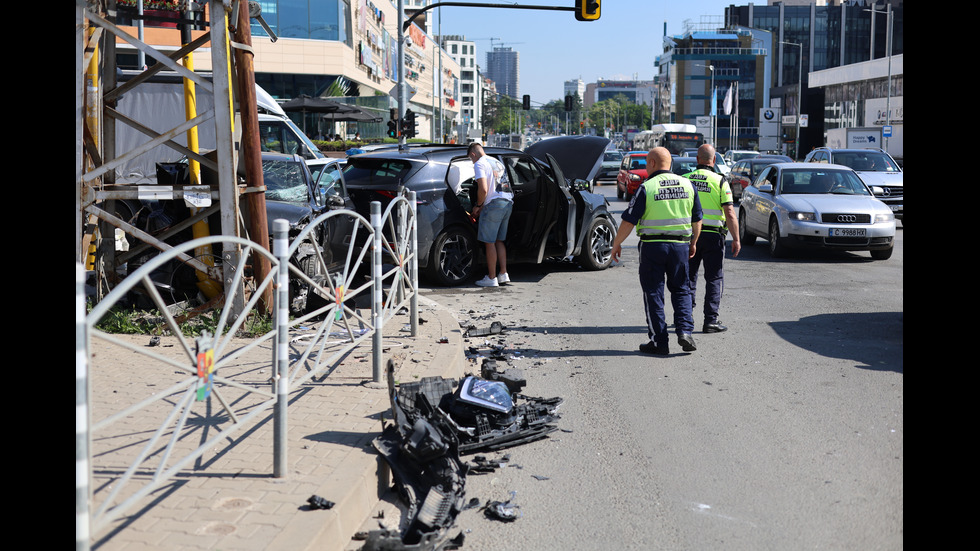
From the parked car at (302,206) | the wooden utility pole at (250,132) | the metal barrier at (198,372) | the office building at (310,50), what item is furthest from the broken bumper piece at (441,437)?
the office building at (310,50)

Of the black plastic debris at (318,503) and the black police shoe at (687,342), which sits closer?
the black plastic debris at (318,503)

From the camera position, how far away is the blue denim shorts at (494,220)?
11445mm

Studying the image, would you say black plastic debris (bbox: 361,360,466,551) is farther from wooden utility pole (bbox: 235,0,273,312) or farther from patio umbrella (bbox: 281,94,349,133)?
patio umbrella (bbox: 281,94,349,133)

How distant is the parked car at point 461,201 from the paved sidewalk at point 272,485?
5.28 metres

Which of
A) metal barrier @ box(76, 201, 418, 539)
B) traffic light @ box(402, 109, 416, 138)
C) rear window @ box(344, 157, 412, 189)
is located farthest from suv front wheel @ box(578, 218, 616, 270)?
traffic light @ box(402, 109, 416, 138)

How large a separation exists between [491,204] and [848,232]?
6635mm

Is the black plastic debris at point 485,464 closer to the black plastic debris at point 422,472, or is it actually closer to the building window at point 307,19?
the black plastic debris at point 422,472

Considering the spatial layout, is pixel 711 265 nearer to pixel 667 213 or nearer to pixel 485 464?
pixel 667 213

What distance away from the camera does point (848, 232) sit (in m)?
14.8
